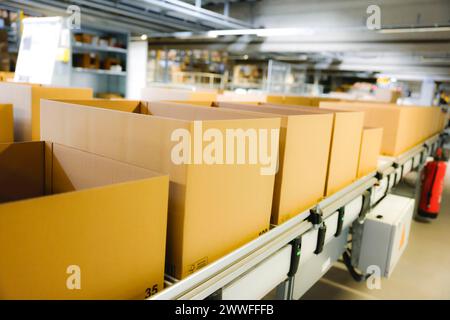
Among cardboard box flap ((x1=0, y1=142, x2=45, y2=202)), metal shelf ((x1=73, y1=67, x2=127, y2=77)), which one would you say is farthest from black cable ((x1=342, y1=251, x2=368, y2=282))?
metal shelf ((x1=73, y1=67, x2=127, y2=77))

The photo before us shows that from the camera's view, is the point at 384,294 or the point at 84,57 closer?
the point at 384,294

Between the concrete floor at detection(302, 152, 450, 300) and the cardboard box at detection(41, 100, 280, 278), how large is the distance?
77.8 inches

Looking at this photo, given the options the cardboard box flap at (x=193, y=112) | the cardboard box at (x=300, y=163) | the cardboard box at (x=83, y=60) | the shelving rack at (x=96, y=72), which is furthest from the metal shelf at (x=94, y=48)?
the cardboard box at (x=300, y=163)

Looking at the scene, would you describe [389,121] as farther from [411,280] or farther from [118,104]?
[118,104]

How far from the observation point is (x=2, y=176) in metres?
0.98

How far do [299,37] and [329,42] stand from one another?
25.1 inches

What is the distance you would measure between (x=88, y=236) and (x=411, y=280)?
3106 millimetres

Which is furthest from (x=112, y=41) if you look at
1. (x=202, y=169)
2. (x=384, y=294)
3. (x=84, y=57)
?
(x=202, y=169)

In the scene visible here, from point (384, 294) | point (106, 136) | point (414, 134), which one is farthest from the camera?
point (414, 134)

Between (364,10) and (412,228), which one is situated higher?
(364,10)

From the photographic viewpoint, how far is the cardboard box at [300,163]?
1.18 m

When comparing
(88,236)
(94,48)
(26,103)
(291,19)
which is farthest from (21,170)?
(94,48)
